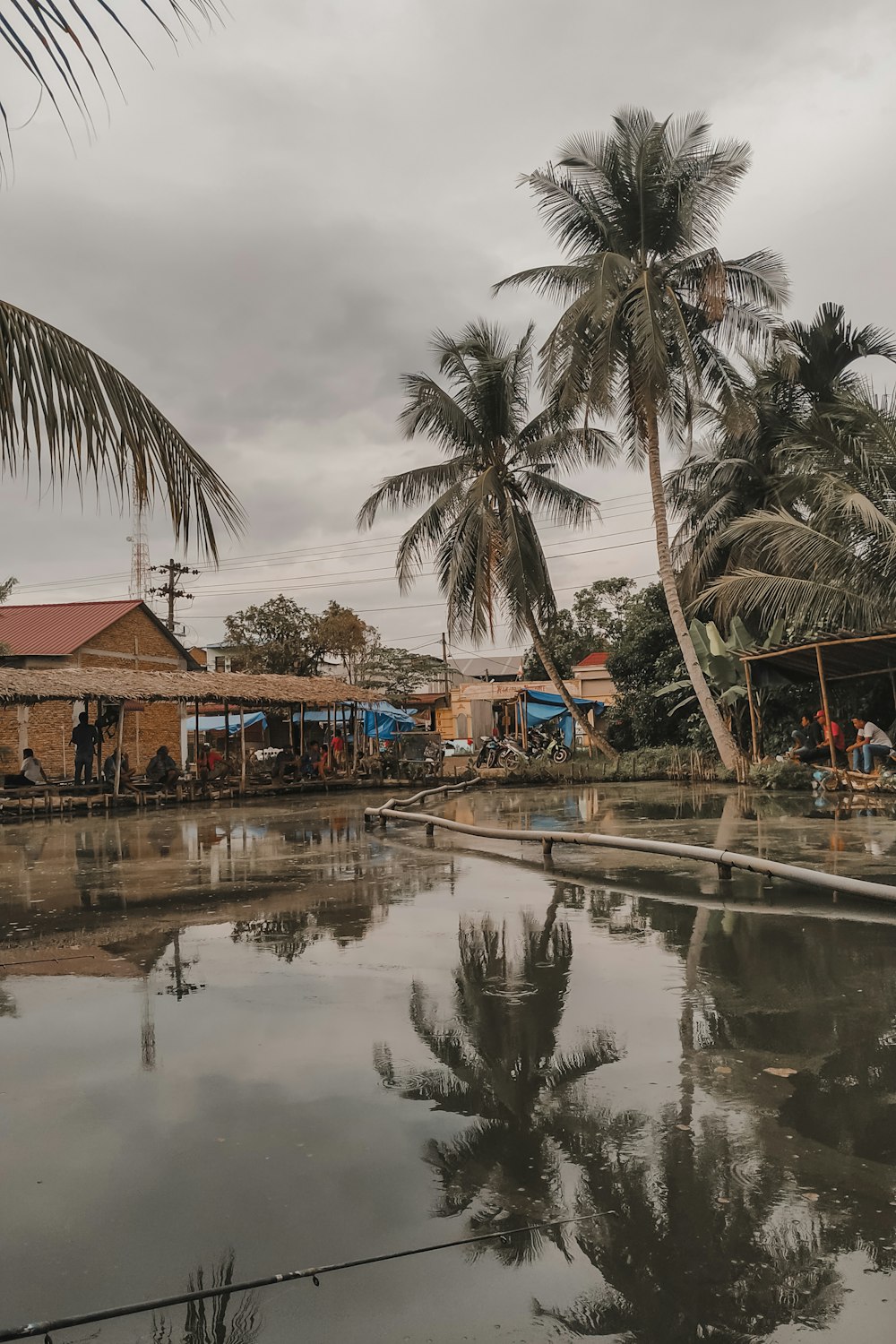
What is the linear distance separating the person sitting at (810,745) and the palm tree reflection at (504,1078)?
43.4 feet

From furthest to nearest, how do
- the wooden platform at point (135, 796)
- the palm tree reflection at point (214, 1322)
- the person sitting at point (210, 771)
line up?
the person sitting at point (210, 771), the wooden platform at point (135, 796), the palm tree reflection at point (214, 1322)

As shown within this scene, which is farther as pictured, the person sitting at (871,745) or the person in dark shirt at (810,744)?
the person in dark shirt at (810,744)

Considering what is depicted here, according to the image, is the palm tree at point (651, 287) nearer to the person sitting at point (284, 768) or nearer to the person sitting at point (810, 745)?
the person sitting at point (810, 745)

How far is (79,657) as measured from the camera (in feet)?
91.4

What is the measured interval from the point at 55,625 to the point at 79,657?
2714 millimetres

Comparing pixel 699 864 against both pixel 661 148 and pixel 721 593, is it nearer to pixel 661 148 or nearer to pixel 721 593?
pixel 721 593

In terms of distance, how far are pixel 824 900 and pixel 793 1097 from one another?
3830 mm

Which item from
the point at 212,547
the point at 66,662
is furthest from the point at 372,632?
the point at 212,547

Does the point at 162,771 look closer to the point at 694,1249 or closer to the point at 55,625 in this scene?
the point at 55,625

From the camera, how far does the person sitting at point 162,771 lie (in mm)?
21281

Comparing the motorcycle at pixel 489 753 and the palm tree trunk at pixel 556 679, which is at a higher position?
the palm tree trunk at pixel 556 679

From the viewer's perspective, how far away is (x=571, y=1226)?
2807mm

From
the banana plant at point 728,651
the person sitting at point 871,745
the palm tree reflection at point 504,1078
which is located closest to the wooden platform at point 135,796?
the banana plant at point 728,651

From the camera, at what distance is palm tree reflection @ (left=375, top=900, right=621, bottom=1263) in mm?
2988
